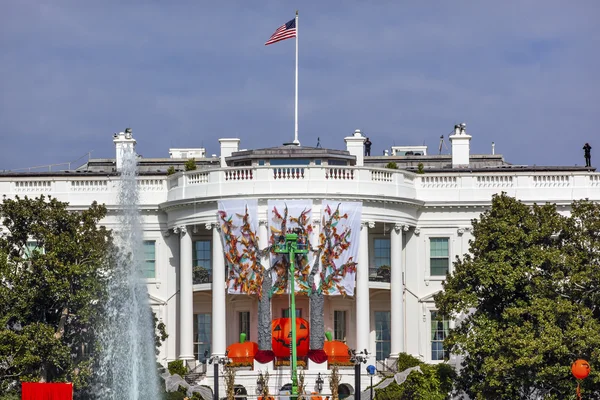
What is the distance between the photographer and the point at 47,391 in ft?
238

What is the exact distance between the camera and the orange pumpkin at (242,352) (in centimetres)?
8438

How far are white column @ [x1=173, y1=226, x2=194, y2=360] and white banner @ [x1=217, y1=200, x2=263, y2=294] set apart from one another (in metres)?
2.78

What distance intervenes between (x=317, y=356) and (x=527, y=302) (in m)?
12.2

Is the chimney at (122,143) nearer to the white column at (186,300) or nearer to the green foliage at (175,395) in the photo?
the white column at (186,300)

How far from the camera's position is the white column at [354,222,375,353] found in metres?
85.8

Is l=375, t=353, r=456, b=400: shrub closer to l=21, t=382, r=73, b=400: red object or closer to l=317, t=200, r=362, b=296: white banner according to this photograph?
l=317, t=200, r=362, b=296: white banner

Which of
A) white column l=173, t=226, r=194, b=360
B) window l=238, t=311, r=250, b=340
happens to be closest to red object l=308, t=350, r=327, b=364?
window l=238, t=311, r=250, b=340

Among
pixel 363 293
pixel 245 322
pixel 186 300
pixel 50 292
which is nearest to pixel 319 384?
pixel 363 293

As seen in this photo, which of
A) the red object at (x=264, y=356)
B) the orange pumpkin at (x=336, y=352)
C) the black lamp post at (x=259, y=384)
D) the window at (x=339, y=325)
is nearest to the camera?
the black lamp post at (x=259, y=384)

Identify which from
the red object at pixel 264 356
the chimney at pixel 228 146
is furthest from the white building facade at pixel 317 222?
the red object at pixel 264 356

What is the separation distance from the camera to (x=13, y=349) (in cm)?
7525

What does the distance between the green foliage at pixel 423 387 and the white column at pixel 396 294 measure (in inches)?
187

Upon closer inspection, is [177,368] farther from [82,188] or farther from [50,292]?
[82,188]

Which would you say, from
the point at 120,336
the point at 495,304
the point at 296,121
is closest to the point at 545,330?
the point at 495,304
